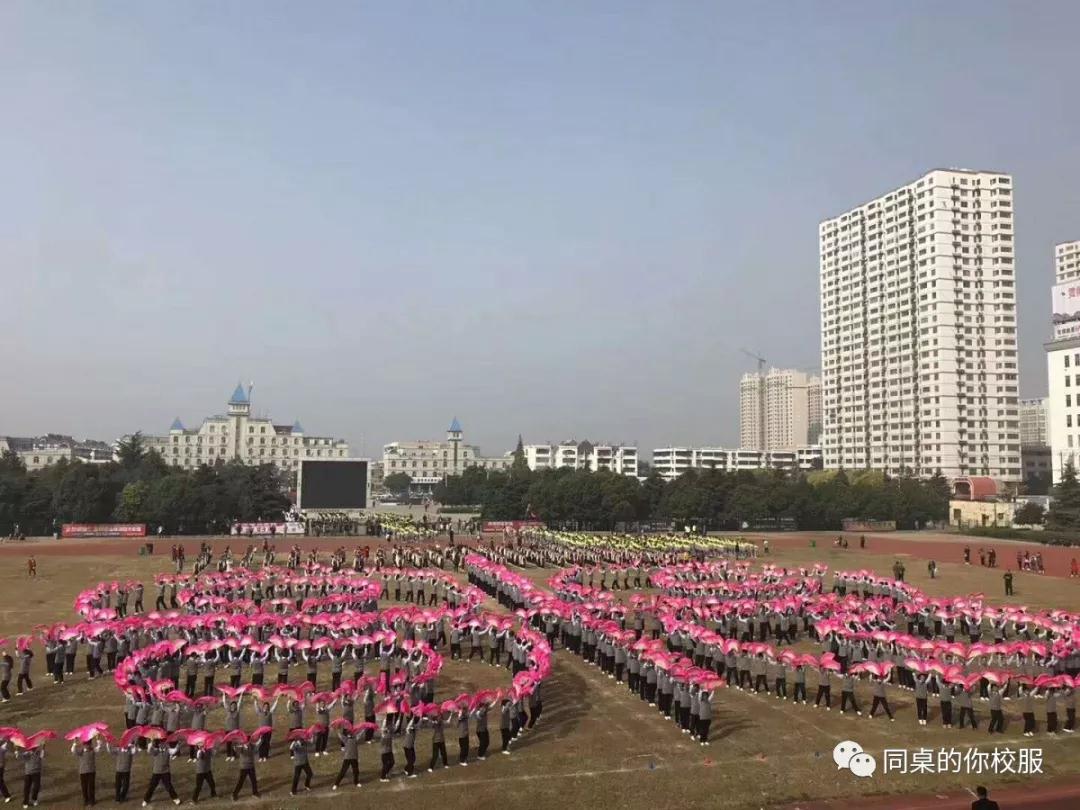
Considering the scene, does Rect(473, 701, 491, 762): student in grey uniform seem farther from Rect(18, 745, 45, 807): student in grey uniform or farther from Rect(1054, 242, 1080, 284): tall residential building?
Rect(1054, 242, 1080, 284): tall residential building

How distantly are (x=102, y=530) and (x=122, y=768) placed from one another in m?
51.8

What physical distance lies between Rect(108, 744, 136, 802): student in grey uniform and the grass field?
24cm

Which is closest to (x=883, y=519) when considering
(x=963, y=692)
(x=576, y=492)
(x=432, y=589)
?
(x=576, y=492)

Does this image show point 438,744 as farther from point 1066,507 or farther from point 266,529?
point 1066,507

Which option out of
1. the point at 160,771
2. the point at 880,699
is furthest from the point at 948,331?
the point at 160,771

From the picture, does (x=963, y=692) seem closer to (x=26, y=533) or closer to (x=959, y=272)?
(x=26, y=533)

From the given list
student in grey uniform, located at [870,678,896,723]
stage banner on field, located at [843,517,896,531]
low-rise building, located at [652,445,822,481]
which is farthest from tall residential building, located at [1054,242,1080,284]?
student in grey uniform, located at [870,678,896,723]

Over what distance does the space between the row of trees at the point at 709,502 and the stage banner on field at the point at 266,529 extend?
716 inches

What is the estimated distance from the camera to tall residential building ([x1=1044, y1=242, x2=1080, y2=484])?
72.6 meters

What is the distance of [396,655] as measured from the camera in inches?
795

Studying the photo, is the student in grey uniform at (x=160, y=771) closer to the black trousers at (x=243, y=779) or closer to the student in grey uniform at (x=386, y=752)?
the black trousers at (x=243, y=779)

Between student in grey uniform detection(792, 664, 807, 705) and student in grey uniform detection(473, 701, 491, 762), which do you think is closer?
student in grey uniform detection(473, 701, 491, 762)

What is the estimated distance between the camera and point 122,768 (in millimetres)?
11867

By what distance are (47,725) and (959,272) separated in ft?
365
